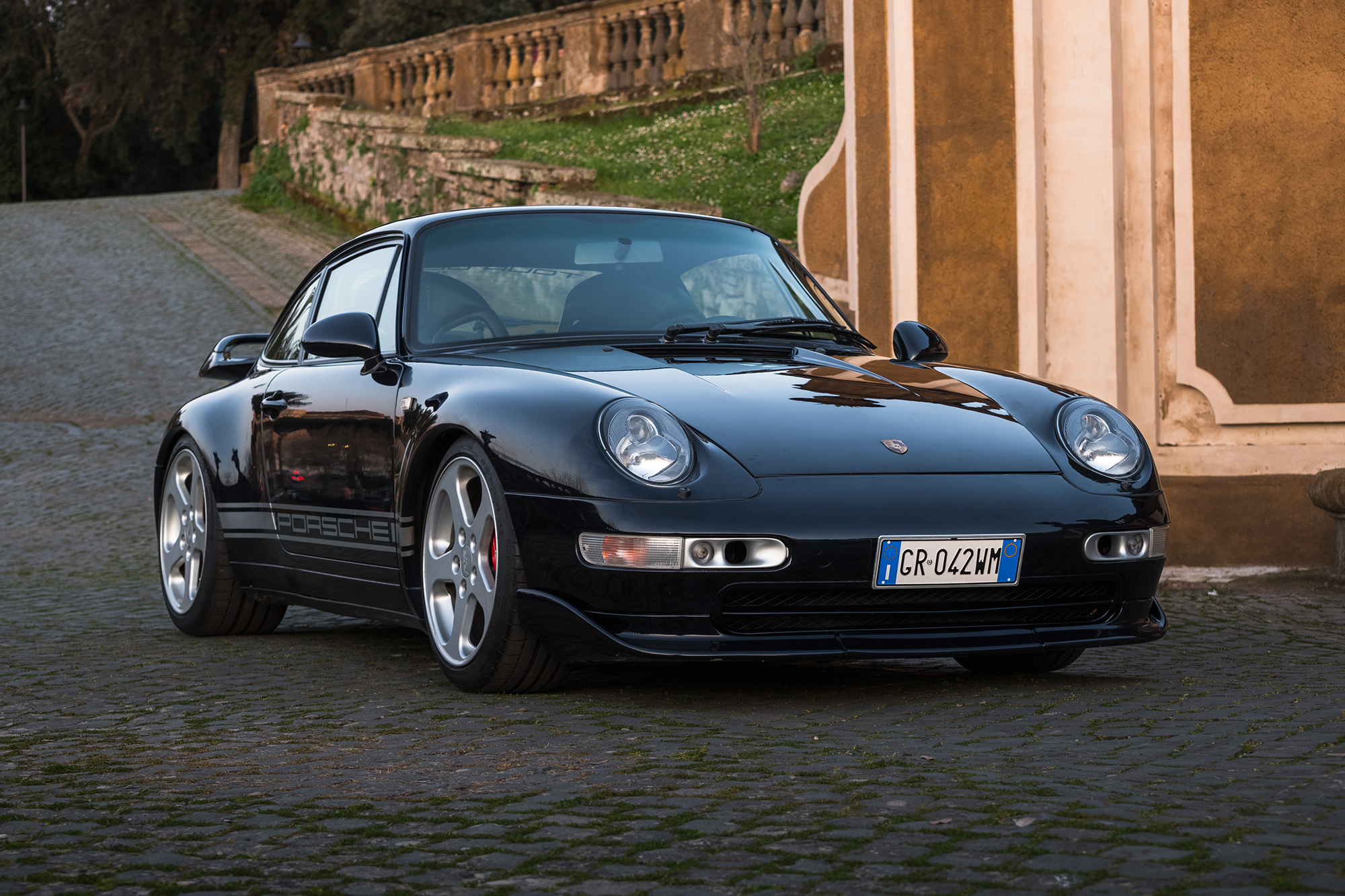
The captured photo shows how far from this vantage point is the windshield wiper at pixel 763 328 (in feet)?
17.8

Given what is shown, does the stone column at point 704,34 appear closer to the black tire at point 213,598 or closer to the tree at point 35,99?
the black tire at point 213,598

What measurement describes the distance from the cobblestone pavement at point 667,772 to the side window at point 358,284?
1.21 metres

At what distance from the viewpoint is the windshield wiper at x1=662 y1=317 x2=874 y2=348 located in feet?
17.8

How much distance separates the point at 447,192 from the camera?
23.2 metres

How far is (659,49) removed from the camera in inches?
1093

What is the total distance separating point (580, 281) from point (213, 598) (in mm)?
2060

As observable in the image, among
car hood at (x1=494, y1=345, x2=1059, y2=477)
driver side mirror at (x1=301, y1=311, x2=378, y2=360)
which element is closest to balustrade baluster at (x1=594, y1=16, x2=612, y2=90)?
driver side mirror at (x1=301, y1=311, x2=378, y2=360)

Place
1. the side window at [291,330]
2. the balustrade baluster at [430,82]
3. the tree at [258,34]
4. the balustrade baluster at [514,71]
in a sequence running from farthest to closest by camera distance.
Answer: the tree at [258,34] < the balustrade baluster at [430,82] < the balustrade baluster at [514,71] < the side window at [291,330]

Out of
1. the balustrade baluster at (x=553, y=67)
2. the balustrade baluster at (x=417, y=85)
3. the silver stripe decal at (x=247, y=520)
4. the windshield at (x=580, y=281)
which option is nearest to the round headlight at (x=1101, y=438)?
the windshield at (x=580, y=281)

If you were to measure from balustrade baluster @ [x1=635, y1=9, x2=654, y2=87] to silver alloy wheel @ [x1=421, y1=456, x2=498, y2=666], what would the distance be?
77.0 feet

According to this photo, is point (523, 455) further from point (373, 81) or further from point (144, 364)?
point (373, 81)

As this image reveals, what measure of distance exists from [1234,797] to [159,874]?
192 centimetres

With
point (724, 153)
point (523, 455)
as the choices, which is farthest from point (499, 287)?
point (724, 153)

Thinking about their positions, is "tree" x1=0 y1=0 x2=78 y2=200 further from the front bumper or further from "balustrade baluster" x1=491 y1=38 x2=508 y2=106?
the front bumper
